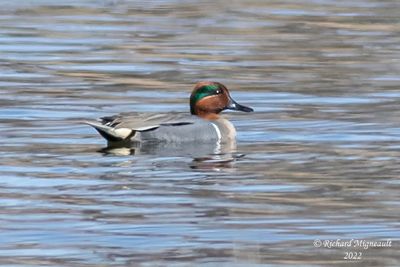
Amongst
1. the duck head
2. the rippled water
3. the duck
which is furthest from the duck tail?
the duck head

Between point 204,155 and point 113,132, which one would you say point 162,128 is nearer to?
point 113,132

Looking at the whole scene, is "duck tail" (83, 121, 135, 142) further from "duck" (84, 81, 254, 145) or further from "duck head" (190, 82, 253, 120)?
"duck head" (190, 82, 253, 120)

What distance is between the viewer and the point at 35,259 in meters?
8.17

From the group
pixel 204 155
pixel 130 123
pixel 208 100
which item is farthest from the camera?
pixel 208 100

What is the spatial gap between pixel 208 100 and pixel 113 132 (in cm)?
115

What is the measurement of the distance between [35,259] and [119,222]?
1.08 metres

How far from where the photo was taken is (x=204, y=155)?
1230cm

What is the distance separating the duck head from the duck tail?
0.91 meters

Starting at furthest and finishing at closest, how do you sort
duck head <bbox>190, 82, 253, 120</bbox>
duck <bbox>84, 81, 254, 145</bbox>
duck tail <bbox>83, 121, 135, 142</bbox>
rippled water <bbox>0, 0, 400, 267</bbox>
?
duck head <bbox>190, 82, 253, 120</bbox> → duck <bbox>84, 81, 254, 145</bbox> → duck tail <bbox>83, 121, 135, 142</bbox> → rippled water <bbox>0, 0, 400, 267</bbox>

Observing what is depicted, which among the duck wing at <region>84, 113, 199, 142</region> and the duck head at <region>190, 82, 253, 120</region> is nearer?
the duck wing at <region>84, 113, 199, 142</region>

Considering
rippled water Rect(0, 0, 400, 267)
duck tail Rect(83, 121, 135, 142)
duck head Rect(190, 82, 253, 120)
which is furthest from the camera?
duck head Rect(190, 82, 253, 120)

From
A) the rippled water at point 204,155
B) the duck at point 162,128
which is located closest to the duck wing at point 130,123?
the duck at point 162,128

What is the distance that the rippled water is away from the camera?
8672 mm

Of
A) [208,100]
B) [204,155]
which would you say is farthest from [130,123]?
[208,100]
